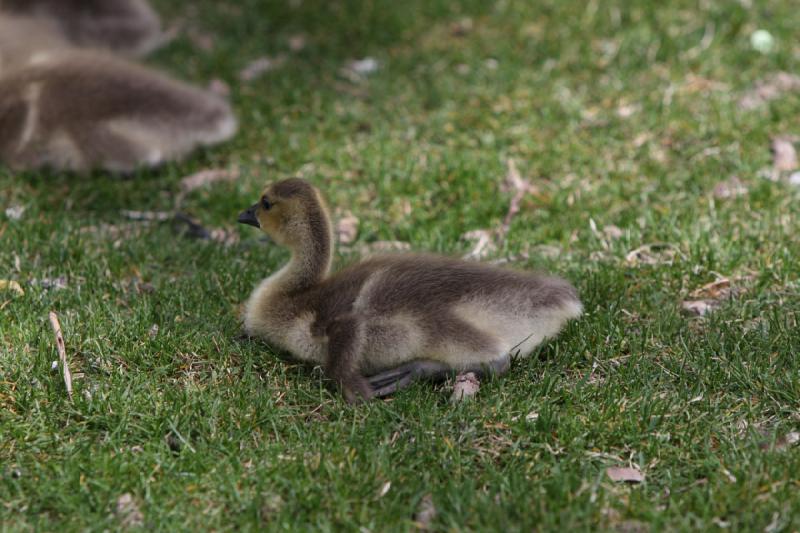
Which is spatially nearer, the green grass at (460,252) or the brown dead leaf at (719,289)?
the green grass at (460,252)

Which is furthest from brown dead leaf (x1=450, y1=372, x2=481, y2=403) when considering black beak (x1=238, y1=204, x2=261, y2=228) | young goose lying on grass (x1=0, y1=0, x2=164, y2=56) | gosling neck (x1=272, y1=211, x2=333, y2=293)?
young goose lying on grass (x1=0, y1=0, x2=164, y2=56)

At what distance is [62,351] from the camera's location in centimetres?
327

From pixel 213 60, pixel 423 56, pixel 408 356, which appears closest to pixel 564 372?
pixel 408 356

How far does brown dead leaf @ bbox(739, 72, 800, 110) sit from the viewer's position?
5703 mm

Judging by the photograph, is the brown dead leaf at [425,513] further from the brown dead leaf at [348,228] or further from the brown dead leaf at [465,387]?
the brown dead leaf at [348,228]

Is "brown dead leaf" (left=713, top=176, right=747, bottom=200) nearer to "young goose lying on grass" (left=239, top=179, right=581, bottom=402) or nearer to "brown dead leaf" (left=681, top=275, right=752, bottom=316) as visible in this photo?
"brown dead leaf" (left=681, top=275, right=752, bottom=316)

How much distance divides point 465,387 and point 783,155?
9.43 ft

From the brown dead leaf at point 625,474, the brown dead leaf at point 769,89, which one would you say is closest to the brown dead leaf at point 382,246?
the brown dead leaf at point 625,474

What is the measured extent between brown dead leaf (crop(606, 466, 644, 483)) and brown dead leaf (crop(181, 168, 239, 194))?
3.09m

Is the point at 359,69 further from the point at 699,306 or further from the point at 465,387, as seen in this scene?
the point at 465,387

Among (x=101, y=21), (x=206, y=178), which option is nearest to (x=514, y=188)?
(x=206, y=178)

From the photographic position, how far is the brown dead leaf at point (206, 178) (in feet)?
17.2

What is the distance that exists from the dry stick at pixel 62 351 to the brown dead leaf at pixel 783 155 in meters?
3.77

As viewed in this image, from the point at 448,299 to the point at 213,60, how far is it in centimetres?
436
